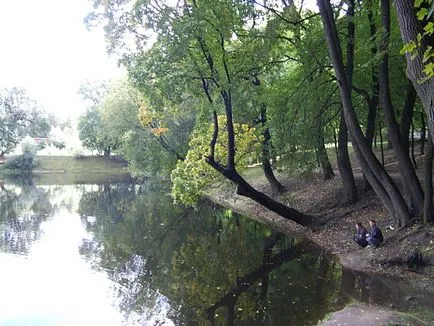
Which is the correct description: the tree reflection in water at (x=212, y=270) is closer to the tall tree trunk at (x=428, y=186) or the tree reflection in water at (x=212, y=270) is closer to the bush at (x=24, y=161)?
the tall tree trunk at (x=428, y=186)

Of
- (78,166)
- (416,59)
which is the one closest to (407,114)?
(416,59)

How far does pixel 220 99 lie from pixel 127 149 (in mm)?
22051

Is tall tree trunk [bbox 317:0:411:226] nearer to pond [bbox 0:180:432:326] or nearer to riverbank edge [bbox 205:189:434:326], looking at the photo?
riverbank edge [bbox 205:189:434:326]

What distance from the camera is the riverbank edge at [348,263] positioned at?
351 inches

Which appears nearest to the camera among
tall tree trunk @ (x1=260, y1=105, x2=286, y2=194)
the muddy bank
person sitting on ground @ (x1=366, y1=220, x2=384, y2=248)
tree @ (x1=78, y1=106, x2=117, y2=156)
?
the muddy bank

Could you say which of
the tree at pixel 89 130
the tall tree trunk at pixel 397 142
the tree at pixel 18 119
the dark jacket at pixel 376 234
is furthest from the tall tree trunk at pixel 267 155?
the tree at pixel 18 119

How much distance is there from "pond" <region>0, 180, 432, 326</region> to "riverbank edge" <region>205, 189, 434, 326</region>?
393 mm

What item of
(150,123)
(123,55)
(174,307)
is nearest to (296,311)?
(174,307)

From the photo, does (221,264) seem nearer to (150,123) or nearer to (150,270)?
(150,270)

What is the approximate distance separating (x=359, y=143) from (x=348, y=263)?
367cm

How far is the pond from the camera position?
10.4 m

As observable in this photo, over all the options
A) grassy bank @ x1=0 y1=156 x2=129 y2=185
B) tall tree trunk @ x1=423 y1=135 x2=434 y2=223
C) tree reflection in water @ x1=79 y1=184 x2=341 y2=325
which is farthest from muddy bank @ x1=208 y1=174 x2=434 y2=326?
grassy bank @ x1=0 y1=156 x2=129 y2=185

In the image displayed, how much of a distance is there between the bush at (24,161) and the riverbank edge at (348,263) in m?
47.1

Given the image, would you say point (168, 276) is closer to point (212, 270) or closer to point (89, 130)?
point (212, 270)
